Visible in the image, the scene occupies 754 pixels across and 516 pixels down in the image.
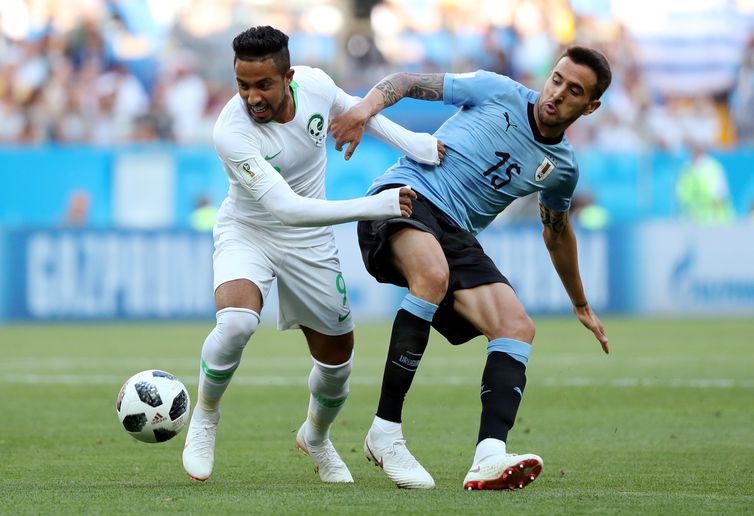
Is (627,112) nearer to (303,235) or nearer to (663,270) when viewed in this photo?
(663,270)

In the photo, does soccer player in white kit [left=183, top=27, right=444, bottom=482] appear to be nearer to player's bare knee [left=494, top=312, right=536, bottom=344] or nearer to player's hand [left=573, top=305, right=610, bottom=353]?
player's bare knee [left=494, top=312, right=536, bottom=344]

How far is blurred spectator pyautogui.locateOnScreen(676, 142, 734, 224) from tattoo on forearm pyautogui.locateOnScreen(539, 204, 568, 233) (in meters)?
13.5

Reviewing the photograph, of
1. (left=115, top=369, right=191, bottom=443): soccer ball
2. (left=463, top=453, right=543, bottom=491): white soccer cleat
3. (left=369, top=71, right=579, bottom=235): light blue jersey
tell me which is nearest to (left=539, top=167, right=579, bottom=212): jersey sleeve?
(left=369, top=71, right=579, bottom=235): light blue jersey

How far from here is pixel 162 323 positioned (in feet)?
60.2

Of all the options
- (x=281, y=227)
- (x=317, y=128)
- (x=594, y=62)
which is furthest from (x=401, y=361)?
Result: (x=594, y=62)

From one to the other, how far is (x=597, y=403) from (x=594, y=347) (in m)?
4.89

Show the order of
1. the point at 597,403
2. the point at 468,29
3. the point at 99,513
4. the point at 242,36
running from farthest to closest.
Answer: the point at 468,29 → the point at 597,403 → the point at 242,36 → the point at 99,513

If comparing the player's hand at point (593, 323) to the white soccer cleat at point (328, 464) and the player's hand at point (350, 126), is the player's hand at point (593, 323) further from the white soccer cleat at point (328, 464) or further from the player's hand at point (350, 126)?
the player's hand at point (350, 126)

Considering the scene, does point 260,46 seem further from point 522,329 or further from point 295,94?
point 522,329

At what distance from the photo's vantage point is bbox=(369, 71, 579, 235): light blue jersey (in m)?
6.62

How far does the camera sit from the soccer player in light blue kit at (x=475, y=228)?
6.01 meters

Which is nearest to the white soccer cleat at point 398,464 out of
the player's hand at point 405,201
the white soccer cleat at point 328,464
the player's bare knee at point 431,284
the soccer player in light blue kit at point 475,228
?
the soccer player in light blue kit at point 475,228

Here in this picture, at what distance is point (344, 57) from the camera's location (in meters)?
21.2

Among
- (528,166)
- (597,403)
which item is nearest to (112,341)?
(597,403)
